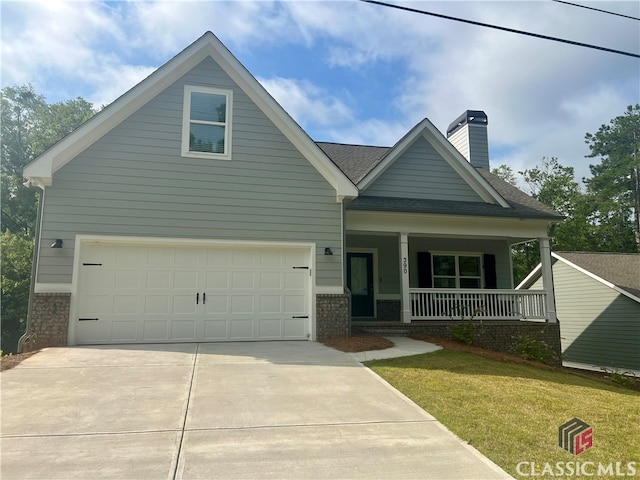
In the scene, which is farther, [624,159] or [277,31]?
[624,159]

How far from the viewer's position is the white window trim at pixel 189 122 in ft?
32.0

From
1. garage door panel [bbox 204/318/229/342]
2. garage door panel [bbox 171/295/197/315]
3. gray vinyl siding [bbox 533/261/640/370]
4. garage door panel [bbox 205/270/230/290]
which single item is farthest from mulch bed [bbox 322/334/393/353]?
gray vinyl siding [bbox 533/261/640/370]

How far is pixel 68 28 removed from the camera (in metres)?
8.79

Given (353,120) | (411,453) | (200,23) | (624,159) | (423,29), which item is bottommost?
(411,453)

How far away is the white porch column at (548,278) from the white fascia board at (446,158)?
5.05 feet

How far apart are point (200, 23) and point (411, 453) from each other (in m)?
8.90

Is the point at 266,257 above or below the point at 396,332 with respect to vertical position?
above

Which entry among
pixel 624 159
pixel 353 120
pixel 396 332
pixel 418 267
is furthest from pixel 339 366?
pixel 624 159

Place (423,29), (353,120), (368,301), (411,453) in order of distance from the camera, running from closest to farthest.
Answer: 1. (411,453)
2. (423,29)
3. (368,301)
4. (353,120)

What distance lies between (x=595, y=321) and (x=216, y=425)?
17.3 metres

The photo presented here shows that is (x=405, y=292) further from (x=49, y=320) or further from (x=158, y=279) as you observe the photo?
(x=49, y=320)

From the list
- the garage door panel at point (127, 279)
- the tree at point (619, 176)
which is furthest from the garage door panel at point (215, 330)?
the tree at point (619, 176)

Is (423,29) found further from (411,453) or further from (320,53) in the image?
(411,453)

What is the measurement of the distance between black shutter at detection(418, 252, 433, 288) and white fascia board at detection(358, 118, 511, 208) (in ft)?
8.24
